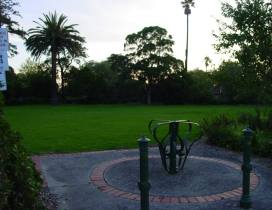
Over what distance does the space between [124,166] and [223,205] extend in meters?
2.83

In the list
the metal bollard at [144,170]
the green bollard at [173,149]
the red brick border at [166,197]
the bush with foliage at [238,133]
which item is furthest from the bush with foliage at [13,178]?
the bush with foliage at [238,133]

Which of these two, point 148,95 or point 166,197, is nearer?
point 166,197

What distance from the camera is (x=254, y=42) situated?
1271 cm

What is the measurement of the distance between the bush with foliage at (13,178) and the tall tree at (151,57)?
1959 inches

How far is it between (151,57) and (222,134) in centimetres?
4454

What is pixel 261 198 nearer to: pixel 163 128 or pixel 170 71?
pixel 163 128

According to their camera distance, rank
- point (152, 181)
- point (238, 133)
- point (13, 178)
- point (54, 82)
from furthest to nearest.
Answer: point (54, 82), point (238, 133), point (152, 181), point (13, 178)

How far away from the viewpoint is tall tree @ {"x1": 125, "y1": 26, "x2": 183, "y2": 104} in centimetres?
5409

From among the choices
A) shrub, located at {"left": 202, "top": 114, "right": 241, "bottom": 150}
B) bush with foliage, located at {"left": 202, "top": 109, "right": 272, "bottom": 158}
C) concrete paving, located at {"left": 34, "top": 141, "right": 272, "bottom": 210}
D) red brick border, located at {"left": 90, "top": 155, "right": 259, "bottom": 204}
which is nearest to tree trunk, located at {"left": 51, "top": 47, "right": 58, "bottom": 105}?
bush with foliage, located at {"left": 202, "top": 109, "right": 272, "bottom": 158}

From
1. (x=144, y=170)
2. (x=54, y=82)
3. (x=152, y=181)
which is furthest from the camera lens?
(x=54, y=82)

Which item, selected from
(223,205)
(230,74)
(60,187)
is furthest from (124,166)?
(230,74)

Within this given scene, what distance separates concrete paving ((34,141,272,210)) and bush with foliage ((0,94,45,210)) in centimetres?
268

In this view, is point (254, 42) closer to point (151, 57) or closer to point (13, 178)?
point (13, 178)

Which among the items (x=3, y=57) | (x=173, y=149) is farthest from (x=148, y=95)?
(x=3, y=57)
